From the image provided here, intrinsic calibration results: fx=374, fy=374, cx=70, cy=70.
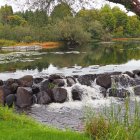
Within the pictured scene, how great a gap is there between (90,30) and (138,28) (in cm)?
3020

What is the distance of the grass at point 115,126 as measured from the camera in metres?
6.72

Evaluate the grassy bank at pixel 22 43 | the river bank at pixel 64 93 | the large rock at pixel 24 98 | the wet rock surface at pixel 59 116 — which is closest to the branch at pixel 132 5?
the wet rock surface at pixel 59 116

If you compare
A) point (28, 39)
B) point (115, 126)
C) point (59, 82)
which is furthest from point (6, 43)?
point (115, 126)

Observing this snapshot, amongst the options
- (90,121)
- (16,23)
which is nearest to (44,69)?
(90,121)

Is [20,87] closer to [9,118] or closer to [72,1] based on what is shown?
[9,118]

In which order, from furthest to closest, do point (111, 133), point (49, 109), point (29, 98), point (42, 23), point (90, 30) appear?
point (90, 30)
point (29, 98)
point (49, 109)
point (42, 23)
point (111, 133)

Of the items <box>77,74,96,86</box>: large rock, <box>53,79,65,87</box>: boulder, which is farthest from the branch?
<box>77,74,96,86</box>: large rock

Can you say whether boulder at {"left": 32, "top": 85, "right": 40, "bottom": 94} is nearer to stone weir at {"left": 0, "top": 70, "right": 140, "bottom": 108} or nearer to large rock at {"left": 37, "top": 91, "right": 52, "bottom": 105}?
stone weir at {"left": 0, "top": 70, "right": 140, "bottom": 108}

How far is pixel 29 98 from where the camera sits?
1953 centimetres

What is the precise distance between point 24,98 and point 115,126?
1283 centimetres

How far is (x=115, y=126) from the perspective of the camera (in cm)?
700

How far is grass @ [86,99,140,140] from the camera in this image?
6.72m

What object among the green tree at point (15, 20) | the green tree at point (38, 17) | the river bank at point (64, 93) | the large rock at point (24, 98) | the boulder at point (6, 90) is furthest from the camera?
the green tree at point (15, 20)

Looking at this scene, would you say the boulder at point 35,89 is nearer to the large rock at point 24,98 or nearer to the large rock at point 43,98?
the large rock at point 24,98
